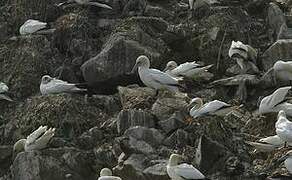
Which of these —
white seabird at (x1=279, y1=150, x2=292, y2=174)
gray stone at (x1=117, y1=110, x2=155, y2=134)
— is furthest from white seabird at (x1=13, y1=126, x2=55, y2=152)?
white seabird at (x1=279, y1=150, x2=292, y2=174)

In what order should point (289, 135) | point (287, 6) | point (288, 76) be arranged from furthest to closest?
point (287, 6) < point (288, 76) < point (289, 135)

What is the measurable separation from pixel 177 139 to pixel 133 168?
58.4 inches

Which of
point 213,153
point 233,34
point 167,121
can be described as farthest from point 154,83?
point 233,34

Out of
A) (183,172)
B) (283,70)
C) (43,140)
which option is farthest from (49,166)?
(283,70)

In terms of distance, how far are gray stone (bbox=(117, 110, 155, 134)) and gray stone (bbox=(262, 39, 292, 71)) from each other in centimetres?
656

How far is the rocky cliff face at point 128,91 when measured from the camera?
21.0 m

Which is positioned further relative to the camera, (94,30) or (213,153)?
(94,30)

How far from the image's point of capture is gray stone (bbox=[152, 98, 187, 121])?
22109mm

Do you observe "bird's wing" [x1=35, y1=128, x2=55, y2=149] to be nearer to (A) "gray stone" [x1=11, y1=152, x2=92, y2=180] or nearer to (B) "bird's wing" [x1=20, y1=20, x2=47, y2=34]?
(A) "gray stone" [x1=11, y1=152, x2=92, y2=180]

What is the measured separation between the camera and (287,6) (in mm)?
31203

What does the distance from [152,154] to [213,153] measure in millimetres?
1572

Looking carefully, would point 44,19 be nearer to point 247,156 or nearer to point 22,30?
point 22,30

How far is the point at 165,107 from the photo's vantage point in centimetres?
2238

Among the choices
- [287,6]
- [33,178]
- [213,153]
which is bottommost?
[33,178]
